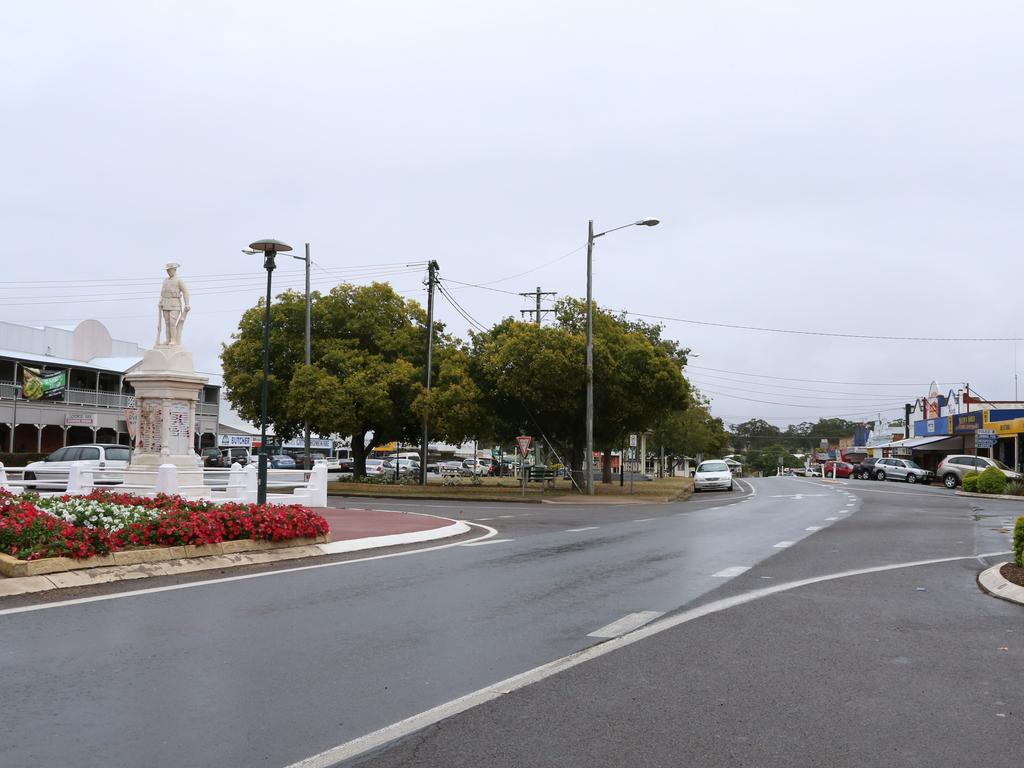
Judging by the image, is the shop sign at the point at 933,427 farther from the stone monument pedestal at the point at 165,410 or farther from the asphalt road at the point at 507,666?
the asphalt road at the point at 507,666

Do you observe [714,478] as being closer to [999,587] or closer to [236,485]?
[236,485]

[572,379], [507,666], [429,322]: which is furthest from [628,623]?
[429,322]

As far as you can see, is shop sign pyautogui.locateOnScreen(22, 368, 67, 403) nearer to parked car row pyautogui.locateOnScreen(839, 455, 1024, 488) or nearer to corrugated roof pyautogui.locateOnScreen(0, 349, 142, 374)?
corrugated roof pyautogui.locateOnScreen(0, 349, 142, 374)

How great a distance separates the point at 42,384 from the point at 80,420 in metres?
2.65

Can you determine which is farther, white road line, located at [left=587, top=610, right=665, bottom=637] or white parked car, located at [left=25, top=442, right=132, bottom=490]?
white parked car, located at [left=25, top=442, right=132, bottom=490]

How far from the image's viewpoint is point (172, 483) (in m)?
18.5

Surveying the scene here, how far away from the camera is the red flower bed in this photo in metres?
10.7

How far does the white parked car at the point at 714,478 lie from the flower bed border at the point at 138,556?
103 feet

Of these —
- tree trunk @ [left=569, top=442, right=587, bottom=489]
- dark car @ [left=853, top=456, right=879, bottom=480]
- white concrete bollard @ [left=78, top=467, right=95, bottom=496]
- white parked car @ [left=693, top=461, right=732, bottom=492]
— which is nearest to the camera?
white concrete bollard @ [left=78, top=467, right=95, bottom=496]

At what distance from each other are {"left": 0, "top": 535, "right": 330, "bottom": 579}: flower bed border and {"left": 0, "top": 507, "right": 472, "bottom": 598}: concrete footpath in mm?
65

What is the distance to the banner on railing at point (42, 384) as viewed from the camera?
4738cm

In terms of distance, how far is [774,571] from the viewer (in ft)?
40.8

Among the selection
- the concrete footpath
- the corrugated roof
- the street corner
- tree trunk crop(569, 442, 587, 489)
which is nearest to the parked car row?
tree trunk crop(569, 442, 587, 489)

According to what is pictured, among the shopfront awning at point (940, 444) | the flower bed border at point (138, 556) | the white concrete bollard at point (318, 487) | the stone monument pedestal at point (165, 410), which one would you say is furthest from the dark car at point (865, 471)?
the flower bed border at point (138, 556)
